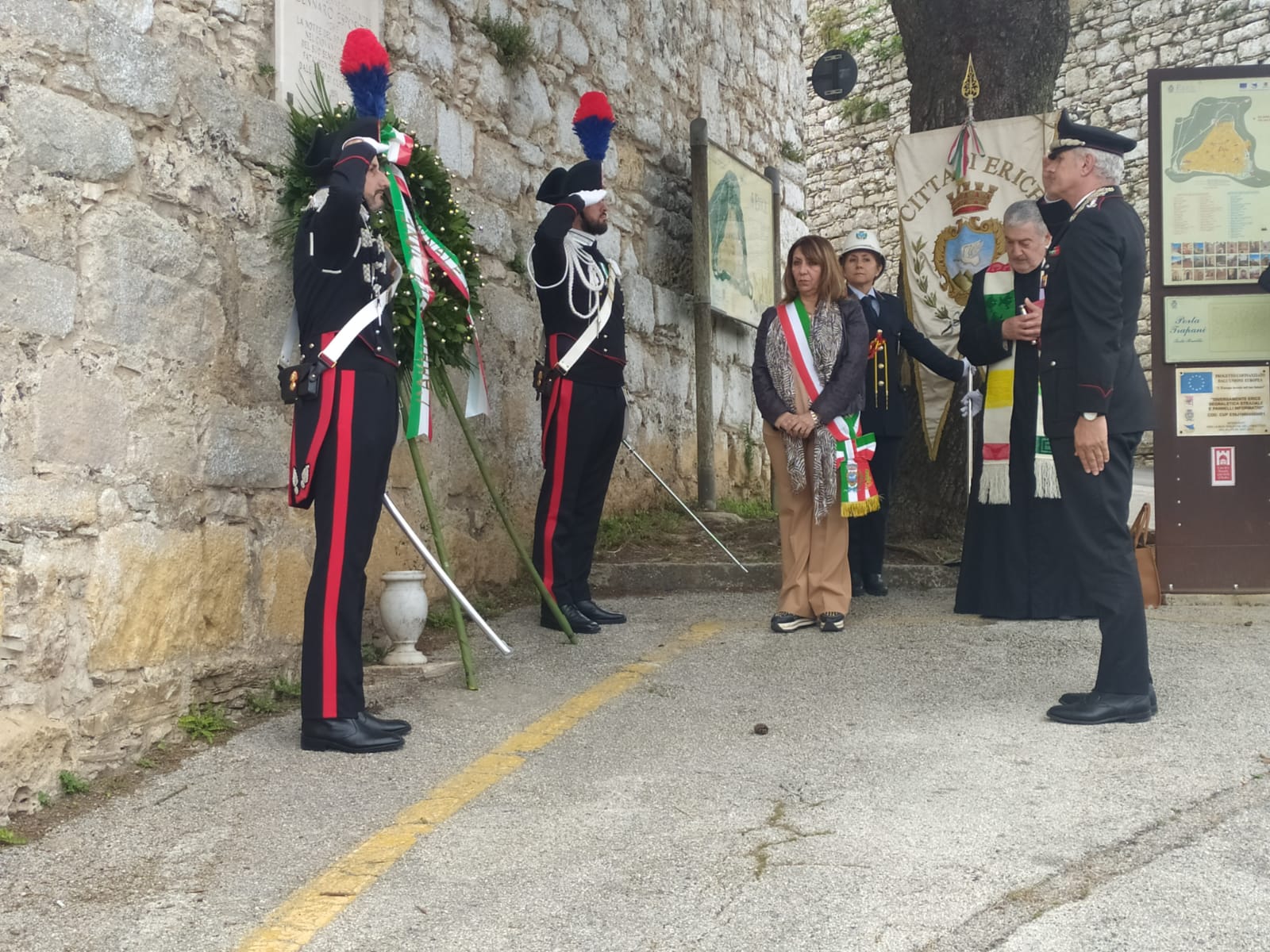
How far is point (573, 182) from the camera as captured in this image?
5.29 metres

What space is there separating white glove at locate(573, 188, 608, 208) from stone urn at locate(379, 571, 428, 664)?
5.45ft

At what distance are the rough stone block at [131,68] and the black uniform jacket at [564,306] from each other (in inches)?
67.6

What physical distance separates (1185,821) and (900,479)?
4.15 metres

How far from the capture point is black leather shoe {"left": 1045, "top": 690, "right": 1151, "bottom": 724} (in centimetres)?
368

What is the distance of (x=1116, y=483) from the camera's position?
3764 millimetres

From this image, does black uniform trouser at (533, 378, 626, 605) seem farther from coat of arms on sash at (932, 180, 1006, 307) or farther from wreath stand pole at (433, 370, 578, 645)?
coat of arms on sash at (932, 180, 1006, 307)

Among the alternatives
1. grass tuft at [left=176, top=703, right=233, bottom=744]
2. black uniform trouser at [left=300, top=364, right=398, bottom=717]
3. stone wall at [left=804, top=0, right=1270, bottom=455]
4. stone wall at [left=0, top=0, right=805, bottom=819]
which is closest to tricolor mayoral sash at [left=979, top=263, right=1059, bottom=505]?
stone wall at [left=0, top=0, right=805, bottom=819]

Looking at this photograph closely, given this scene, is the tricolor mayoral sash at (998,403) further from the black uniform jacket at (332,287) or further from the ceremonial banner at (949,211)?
the black uniform jacket at (332,287)

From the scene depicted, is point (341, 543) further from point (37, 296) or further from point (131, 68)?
point (131, 68)

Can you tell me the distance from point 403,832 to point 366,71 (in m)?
2.28

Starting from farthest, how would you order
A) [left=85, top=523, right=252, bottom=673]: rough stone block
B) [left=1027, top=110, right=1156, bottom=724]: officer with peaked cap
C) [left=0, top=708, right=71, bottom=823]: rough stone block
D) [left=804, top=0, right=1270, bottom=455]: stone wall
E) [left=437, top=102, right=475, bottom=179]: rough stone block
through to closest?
1. [left=804, top=0, right=1270, bottom=455]: stone wall
2. [left=437, top=102, right=475, bottom=179]: rough stone block
3. [left=1027, top=110, right=1156, bottom=724]: officer with peaked cap
4. [left=85, top=523, right=252, bottom=673]: rough stone block
5. [left=0, top=708, right=71, bottom=823]: rough stone block

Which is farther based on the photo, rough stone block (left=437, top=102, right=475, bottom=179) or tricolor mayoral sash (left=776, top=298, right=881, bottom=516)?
rough stone block (left=437, top=102, right=475, bottom=179)

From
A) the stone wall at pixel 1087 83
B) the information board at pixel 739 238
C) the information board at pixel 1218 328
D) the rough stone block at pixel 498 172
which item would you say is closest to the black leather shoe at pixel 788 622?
the information board at pixel 1218 328

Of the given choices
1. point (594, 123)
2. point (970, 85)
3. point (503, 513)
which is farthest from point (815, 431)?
point (970, 85)
